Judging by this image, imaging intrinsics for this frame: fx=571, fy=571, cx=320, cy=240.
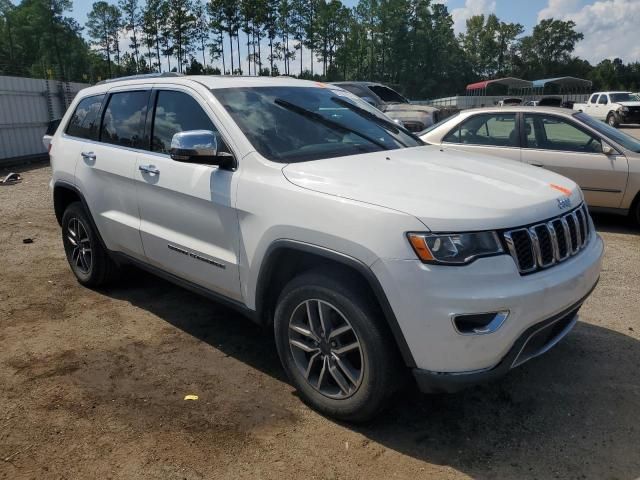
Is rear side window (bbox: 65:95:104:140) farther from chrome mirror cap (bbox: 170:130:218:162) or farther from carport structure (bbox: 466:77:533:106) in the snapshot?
carport structure (bbox: 466:77:533:106)

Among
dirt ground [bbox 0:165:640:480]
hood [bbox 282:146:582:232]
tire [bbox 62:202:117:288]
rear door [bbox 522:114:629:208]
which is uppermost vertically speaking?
hood [bbox 282:146:582:232]

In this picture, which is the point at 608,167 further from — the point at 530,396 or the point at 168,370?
the point at 168,370

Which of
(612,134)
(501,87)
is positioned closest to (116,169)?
(612,134)

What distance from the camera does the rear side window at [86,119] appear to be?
489cm

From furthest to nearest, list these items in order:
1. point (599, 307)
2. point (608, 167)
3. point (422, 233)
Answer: point (608, 167) < point (599, 307) < point (422, 233)

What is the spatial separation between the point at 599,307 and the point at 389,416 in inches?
96.4

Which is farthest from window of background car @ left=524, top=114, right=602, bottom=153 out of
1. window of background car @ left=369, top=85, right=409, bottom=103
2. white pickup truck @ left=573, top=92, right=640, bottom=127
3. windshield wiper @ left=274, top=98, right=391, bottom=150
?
white pickup truck @ left=573, top=92, right=640, bottom=127

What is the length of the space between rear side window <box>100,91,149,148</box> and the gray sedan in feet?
15.3

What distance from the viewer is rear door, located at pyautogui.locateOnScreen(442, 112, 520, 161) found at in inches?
299

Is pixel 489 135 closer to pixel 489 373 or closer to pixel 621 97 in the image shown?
pixel 489 373

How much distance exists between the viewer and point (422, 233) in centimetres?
259

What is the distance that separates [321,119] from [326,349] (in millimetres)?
1597

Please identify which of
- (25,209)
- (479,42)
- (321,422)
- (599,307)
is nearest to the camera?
(321,422)

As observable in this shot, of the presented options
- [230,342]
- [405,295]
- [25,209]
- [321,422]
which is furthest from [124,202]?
[25,209]
